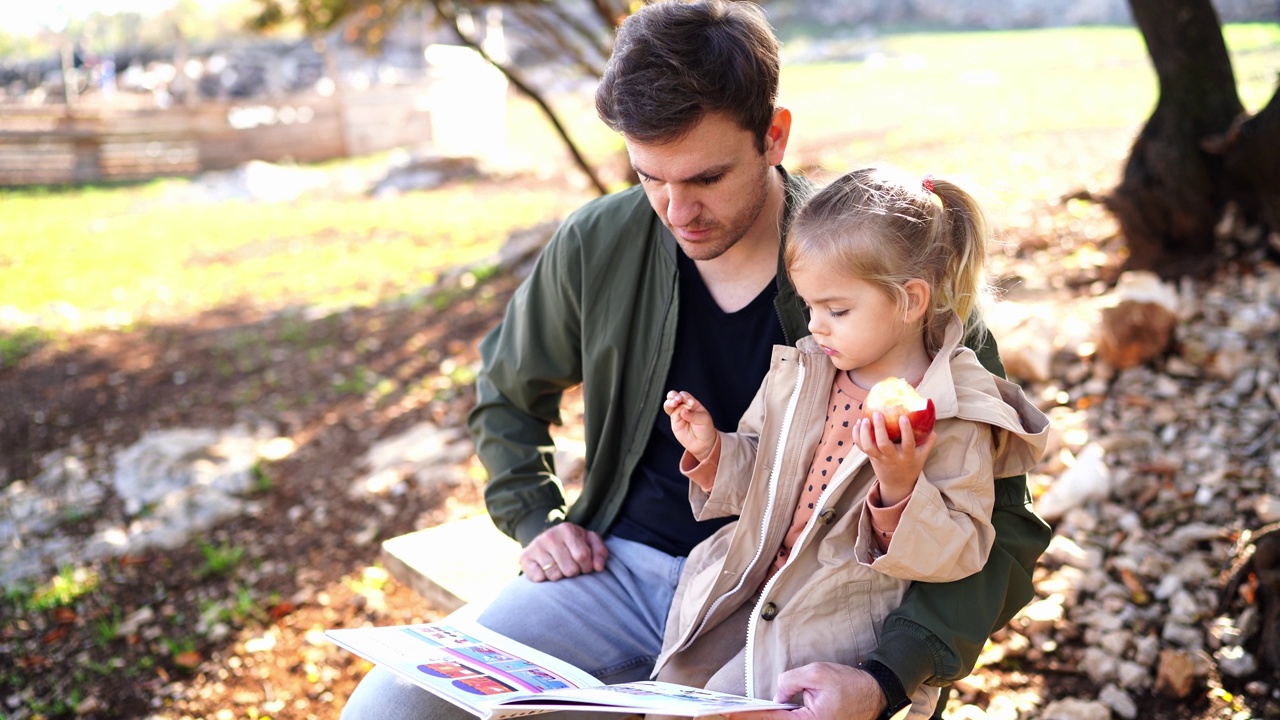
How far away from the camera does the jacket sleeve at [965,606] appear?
1989 millimetres

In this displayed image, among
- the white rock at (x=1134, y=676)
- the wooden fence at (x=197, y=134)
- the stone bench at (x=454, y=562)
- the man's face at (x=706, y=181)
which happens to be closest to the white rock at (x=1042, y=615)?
→ the white rock at (x=1134, y=676)

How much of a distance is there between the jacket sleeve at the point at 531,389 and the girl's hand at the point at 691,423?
67 centimetres

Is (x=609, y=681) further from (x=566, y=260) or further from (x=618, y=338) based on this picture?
(x=566, y=260)

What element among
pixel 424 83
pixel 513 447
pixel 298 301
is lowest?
pixel 424 83

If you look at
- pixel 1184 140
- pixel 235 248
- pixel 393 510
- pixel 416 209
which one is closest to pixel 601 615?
pixel 393 510

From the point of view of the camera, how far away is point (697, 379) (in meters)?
2.62

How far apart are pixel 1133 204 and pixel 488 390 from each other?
357 cm

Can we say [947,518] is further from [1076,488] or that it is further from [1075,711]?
[1076,488]

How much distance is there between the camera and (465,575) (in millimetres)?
3057

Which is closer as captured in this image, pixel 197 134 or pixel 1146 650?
pixel 1146 650

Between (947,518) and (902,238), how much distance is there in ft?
1.80

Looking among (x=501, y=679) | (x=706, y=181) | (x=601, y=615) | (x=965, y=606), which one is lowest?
(x=601, y=615)

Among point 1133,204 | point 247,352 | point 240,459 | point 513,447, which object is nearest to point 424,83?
point 247,352

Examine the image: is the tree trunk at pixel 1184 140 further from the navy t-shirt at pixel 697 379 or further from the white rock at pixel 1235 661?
the navy t-shirt at pixel 697 379
